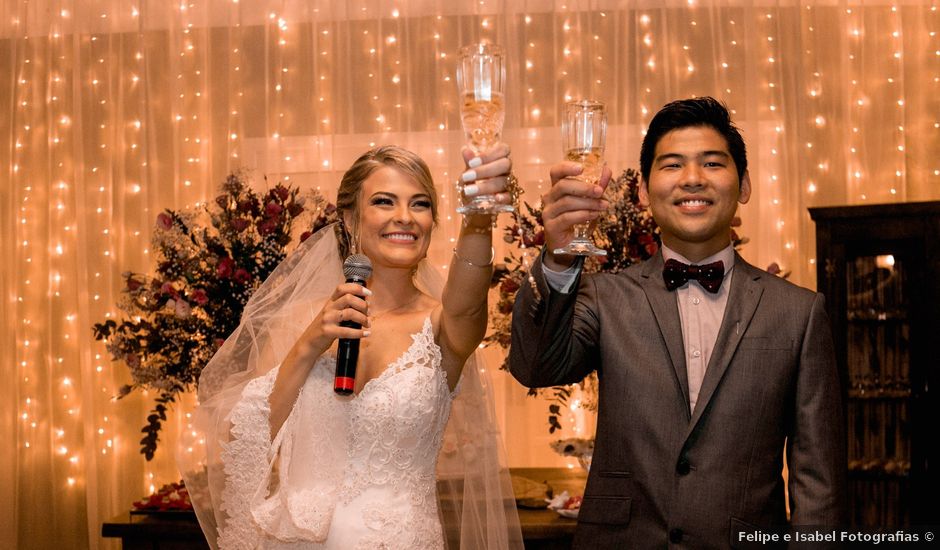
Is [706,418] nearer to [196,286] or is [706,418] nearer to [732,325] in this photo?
[732,325]

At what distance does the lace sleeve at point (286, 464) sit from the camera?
8.12ft

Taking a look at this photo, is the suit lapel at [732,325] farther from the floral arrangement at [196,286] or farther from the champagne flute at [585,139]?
the floral arrangement at [196,286]

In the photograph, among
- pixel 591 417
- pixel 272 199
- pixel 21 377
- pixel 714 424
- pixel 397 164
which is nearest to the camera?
pixel 714 424

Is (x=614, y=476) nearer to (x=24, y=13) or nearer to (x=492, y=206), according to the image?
(x=492, y=206)

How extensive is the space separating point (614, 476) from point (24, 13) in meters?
4.63

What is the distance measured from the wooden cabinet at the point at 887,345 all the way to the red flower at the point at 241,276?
2.45 meters

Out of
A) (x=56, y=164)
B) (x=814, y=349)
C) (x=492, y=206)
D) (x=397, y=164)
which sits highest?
(x=56, y=164)

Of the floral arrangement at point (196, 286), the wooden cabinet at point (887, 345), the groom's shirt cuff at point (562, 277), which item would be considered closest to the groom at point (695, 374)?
the groom's shirt cuff at point (562, 277)

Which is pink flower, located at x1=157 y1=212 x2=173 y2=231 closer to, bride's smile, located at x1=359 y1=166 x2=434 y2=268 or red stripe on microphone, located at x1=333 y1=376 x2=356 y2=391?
bride's smile, located at x1=359 y1=166 x2=434 y2=268

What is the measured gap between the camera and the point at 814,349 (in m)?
2.22

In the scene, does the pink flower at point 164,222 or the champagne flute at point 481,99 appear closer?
the champagne flute at point 481,99

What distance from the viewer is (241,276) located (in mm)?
3623

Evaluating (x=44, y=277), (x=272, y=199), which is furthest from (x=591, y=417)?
(x=44, y=277)

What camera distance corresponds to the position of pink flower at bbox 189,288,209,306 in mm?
3617
